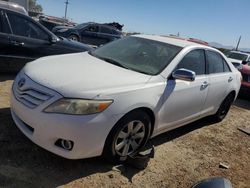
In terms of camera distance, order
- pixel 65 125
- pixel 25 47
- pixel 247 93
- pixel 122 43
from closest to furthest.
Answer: pixel 65 125
pixel 122 43
pixel 25 47
pixel 247 93

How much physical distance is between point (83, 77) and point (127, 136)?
0.89 metres

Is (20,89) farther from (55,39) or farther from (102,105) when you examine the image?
(55,39)

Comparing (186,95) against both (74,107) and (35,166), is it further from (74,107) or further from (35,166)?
(35,166)

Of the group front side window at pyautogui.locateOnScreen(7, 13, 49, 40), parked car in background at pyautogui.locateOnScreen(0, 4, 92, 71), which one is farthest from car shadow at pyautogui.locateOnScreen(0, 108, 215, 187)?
front side window at pyautogui.locateOnScreen(7, 13, 49, 40)

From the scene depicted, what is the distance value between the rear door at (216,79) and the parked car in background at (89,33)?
1196 centimetres

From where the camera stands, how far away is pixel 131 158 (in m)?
4.02

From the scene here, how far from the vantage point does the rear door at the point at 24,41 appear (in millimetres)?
6602

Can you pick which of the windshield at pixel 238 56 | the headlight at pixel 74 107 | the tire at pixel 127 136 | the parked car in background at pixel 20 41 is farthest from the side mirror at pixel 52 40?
the windshield at pixel 238 56

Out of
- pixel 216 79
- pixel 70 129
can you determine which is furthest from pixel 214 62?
pixel 70 129

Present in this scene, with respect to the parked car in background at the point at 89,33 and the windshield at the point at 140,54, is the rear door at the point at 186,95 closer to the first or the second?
the windshield at the point at 140,54

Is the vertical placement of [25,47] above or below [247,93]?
above

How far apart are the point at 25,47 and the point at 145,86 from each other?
3.89 m

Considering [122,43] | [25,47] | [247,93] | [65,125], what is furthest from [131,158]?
[247,93]

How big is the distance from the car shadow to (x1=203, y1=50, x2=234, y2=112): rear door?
2228 mm
